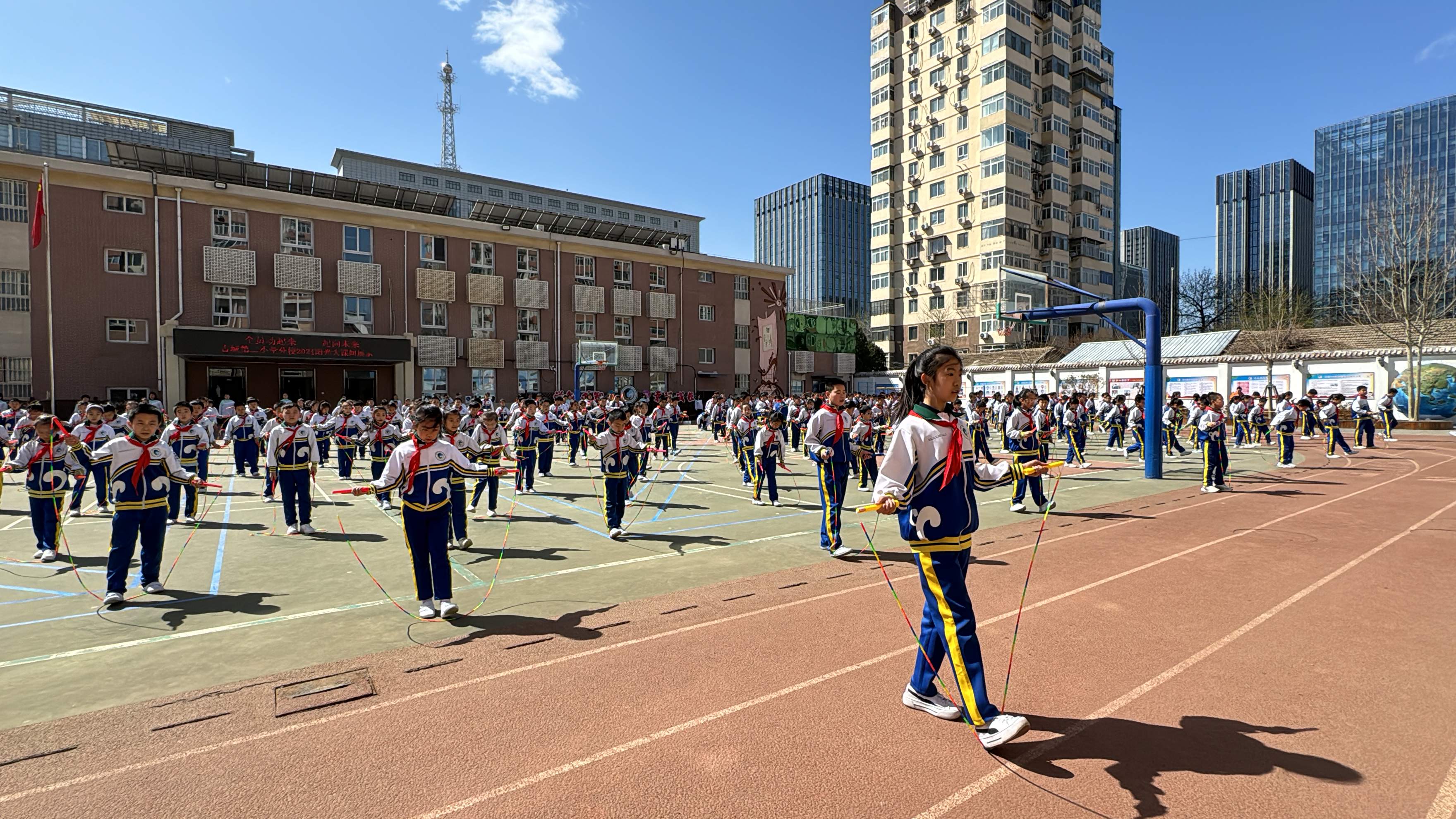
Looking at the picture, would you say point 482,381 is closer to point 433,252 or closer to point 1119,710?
point 433,252

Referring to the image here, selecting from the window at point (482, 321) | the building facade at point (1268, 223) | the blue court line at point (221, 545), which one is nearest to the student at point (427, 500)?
the blue court line at point (221, 545)

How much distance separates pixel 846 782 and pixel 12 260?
43997 millimetres

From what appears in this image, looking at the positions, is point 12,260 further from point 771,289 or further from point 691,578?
point 771,289

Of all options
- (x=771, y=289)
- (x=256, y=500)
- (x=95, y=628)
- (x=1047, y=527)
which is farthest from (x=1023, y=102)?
(x=95, y=628)

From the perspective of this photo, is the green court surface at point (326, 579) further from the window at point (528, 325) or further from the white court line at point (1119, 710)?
the window at point (528, 325)

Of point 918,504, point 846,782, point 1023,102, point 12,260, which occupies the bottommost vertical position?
point 846,782

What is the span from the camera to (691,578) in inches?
328

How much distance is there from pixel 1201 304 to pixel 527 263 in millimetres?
63227

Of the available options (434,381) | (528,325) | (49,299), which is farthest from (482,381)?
(49,299)

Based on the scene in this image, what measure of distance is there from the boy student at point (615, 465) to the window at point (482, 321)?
115ft

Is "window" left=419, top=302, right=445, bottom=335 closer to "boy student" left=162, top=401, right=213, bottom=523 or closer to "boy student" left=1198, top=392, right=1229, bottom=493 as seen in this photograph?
"boy student" left=162, top=401, right=213, bottom=523

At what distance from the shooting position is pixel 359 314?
3888 cm

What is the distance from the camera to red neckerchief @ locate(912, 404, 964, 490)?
4.32m

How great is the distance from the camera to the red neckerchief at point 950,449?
432cm
